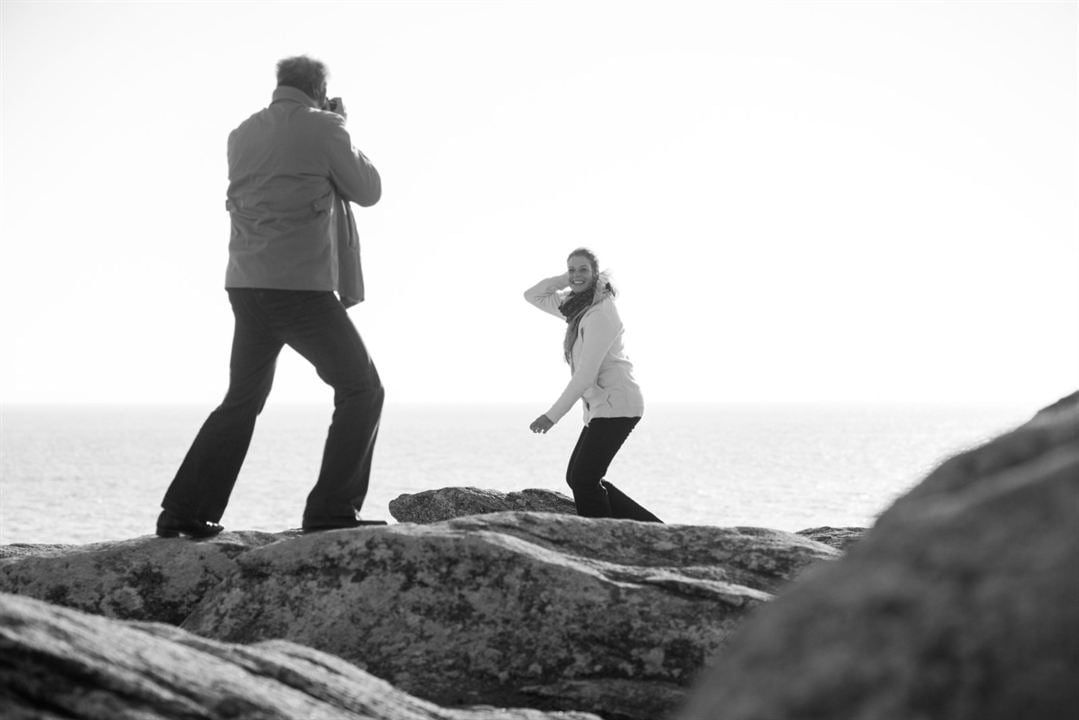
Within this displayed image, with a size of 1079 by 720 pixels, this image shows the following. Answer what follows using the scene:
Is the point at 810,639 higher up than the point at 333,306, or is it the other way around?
the point at 333,306

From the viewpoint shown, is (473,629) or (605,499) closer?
(473,629)

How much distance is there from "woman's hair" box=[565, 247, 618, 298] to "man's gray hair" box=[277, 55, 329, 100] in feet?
10.4

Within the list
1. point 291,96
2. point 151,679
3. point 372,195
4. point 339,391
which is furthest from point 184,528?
point 151,679

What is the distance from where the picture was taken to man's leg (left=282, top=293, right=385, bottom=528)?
6.61 m

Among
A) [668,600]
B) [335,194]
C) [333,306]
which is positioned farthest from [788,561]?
[335,194]

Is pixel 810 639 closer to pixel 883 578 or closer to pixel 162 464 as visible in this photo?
pixel 883 578

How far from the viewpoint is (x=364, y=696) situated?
3.96 meters

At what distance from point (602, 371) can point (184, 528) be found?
3.76 meters

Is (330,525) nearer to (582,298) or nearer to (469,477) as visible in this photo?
(582,298)

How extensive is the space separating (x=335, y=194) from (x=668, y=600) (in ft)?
10.4

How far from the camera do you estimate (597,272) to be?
31.2 feet

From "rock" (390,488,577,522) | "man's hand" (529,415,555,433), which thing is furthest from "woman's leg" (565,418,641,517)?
"rock" (390,488,577,522)

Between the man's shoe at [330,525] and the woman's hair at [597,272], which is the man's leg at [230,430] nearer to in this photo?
the man's shoe at [330,525]

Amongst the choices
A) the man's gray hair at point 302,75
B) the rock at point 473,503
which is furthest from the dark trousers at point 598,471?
the man's gray hair at point 302,75
